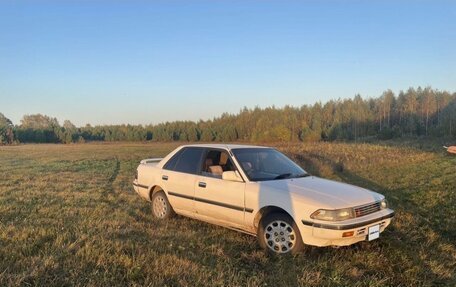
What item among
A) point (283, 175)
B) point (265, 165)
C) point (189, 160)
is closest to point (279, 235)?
point (283, 175)

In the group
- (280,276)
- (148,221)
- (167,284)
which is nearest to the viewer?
(167,284)

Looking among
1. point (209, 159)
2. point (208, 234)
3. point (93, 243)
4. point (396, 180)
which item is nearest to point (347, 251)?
point (208, 234)

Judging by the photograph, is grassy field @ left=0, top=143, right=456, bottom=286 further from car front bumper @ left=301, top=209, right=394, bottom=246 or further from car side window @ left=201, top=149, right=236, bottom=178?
car side window @ left=201, top=149, right=236, bottom=178

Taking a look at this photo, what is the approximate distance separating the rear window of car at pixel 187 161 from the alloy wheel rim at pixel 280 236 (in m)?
1.92

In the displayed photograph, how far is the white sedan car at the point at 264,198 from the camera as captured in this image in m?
5.12

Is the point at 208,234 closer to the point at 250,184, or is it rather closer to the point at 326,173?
the point at 250,184

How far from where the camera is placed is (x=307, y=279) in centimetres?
438

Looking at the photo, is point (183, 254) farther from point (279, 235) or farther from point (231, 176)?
point (231, 176)

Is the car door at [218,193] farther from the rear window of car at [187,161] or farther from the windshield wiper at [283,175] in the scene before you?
the windshield wiper at [283,175]

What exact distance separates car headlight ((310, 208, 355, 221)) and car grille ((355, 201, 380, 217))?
0.18 metres

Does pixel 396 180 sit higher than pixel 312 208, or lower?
lower

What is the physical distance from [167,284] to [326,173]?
1607 centimetres

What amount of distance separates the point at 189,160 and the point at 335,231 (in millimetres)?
3090

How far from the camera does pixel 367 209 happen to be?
5395 millimetres
